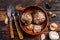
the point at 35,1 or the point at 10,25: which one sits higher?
the point at 35,1

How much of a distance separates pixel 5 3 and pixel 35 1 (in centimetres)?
18

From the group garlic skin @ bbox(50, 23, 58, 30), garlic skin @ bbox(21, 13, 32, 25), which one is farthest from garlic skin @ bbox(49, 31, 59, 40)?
garlic skin @ bbox(21, 13, 32, 25)

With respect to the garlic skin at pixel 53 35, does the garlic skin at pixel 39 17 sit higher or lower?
higher

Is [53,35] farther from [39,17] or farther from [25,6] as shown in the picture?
[25,6]

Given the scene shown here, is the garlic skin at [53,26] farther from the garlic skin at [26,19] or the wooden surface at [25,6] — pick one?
the garlic skin at [26,19]

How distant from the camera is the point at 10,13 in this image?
1037mm

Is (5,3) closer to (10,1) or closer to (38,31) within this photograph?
(10,1)

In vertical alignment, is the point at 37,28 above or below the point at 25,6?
below

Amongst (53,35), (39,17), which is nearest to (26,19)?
(39,17)

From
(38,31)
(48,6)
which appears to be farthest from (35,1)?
(38,31)

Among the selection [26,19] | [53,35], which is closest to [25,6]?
[26,19]

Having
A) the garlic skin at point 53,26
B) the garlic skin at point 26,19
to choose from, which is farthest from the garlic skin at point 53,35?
the garlic skin at point 26,19

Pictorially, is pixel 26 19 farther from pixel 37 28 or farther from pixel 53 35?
pixel 53 35

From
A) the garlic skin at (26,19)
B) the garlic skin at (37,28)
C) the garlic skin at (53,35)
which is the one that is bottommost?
the garlic skin at (53,35)
